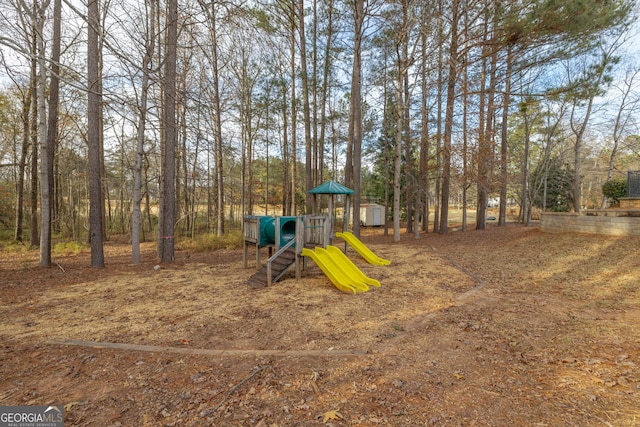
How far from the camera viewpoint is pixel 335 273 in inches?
236

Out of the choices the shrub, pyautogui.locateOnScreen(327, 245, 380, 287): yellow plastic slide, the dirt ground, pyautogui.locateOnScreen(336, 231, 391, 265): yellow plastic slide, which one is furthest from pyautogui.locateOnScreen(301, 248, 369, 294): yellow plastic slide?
the shrub

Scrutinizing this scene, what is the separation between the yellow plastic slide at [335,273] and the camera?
5658 millimetres

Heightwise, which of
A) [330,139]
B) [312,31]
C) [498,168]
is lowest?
[498,168]

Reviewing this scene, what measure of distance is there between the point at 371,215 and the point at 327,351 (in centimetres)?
2008

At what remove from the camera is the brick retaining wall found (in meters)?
8.32

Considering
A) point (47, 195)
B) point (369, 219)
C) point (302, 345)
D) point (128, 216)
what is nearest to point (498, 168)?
point (369, 219)

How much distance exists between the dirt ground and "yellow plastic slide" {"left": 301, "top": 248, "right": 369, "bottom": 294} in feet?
1.09

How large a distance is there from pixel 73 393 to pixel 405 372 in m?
3.05

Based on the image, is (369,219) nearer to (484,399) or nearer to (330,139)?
(330,139)

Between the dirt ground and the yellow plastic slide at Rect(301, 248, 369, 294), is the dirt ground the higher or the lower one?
the lower one

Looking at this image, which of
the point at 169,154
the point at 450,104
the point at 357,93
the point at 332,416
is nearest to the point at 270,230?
the point at 169,154

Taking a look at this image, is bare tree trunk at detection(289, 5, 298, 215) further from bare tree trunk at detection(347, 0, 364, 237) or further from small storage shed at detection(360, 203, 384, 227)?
small storage shed at detection(360, 203, 384, 227)

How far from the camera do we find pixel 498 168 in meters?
13.9

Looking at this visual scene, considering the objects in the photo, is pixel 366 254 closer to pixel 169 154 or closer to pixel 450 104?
pixel 169 154
